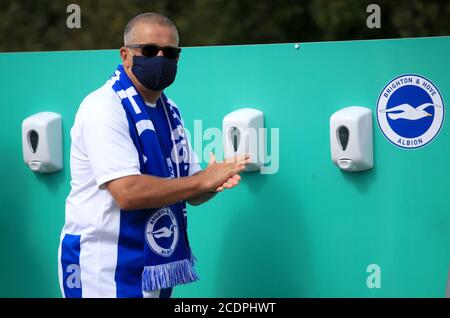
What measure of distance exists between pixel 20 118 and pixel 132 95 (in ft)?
4.55

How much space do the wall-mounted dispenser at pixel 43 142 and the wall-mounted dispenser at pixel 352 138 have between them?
1467mm

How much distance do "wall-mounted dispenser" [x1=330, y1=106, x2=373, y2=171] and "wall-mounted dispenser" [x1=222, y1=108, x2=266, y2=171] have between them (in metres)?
0.37

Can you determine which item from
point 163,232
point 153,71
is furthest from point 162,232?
point 153,71

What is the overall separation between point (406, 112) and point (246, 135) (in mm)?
742

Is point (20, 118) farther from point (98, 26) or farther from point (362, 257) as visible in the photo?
point (98, 26)

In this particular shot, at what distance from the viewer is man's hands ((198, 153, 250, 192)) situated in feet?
12.0

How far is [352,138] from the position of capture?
419cm

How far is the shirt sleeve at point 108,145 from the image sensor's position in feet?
11.7

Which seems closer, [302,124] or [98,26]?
[302,124]

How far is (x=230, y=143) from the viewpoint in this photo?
4453mm

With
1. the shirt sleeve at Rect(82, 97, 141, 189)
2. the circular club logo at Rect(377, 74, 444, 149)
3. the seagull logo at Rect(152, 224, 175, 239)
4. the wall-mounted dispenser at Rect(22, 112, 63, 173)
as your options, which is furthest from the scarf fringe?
the wall-mounted dispenser at Rect(22, 112, 63, 173)
